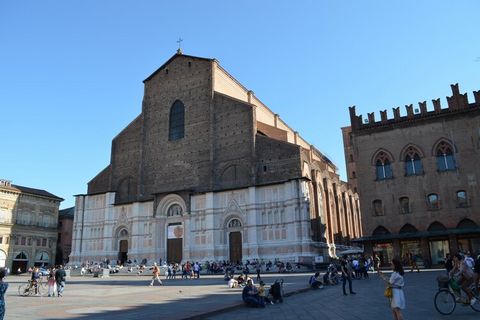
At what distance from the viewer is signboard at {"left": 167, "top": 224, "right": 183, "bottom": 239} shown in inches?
1730

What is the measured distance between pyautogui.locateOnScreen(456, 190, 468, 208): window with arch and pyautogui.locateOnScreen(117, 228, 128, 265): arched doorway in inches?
1377

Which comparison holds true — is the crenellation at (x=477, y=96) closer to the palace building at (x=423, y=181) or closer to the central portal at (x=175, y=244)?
the palace building at (x=423, y=181)

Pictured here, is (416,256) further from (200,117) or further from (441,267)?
(200,117)

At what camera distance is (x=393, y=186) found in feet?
111

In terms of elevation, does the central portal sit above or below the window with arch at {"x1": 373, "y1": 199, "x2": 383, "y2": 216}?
below

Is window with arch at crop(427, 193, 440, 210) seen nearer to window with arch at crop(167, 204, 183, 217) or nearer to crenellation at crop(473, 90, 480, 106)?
crenellation at crop(473, 90, 480, 106)

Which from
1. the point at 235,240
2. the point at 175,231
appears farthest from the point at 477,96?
the point at 175,231

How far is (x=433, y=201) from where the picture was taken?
3206 cm

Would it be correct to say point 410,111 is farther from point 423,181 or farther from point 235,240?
point 235,240

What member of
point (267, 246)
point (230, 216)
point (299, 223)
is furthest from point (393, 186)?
point (230, 216)

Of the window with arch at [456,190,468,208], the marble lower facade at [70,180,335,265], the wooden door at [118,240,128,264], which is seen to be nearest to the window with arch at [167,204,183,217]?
the marble lower facade at [70,180,335,265]

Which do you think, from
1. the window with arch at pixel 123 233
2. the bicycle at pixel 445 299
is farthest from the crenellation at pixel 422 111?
the window with arch at pixel 123 233

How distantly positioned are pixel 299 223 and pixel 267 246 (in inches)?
160

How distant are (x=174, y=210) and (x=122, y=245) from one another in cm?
810
